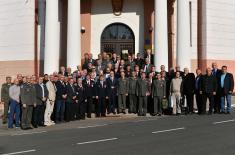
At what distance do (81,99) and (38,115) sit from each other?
238cm

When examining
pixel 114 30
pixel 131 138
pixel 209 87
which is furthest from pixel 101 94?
pixel 114 30

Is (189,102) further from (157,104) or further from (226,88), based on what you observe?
(226,88)

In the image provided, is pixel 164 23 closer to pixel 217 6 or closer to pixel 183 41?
pixel 183 41

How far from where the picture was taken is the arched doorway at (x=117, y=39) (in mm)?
27594

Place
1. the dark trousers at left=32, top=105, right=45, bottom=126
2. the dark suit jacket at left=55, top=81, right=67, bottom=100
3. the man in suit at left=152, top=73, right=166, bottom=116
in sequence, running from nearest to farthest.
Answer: the dark trousers at left=32, top=105, right=45, bottom=126 < the dark suit jacket at left=55, top=81, right=67, bottom=100 < the man in suit at left=152, top=73, right=166, bottom=116

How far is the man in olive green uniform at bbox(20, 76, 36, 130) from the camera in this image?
16.5m

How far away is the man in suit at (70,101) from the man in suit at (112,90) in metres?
1.73

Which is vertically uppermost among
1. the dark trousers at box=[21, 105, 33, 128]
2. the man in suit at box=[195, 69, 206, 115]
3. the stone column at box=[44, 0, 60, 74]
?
the stone column at box=[44, 0, 60, 74]

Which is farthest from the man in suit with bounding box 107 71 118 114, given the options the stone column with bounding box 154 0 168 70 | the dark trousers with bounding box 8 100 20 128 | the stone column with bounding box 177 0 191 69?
the stone column with bounding box 177 0 191 69

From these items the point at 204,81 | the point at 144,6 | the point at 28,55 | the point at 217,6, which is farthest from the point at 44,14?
the point at 204,81

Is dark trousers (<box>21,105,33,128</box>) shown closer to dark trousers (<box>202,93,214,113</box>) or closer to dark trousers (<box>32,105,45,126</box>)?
dark trousers (<box>32,105,45,126</box>)

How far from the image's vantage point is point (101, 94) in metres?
19.5

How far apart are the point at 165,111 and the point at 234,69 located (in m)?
9.68

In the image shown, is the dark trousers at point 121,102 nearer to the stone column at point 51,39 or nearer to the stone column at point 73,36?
the stone column at point 73,36
